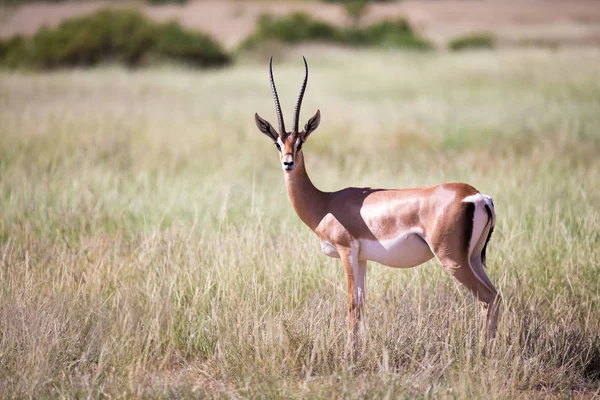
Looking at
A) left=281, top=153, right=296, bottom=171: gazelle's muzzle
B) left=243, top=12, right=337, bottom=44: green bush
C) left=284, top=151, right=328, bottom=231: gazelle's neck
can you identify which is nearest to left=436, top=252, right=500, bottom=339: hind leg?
left=284, top=151, right=328, bottom=231: gazelle's neck

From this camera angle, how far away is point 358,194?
4102 millimetres

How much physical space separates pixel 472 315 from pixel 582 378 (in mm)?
751

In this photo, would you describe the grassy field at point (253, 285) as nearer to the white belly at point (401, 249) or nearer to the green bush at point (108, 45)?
the white belly at point (401, 249)

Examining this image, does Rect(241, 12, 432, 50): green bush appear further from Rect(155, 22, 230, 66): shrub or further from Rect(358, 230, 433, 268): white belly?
Rect(358, 230, 433, 268): white belly

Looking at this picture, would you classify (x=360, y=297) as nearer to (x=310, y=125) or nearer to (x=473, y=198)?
(x=473, y=198)

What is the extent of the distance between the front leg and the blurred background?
0.09 m

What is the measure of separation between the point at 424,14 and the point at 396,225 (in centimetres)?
5118

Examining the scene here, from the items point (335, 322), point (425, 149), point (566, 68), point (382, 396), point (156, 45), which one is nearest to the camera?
point (382, 396)

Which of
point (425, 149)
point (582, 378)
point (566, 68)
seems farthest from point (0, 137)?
point (566, 68)

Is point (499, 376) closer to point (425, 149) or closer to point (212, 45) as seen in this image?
point (425, 149)

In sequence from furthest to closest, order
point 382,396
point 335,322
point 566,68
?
1. point 566,68
2. point 335,322
3. point 382,396

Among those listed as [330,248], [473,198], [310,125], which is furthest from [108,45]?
[473,198]

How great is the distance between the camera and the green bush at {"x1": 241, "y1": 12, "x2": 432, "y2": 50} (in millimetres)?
37594

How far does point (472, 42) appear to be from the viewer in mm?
38938
